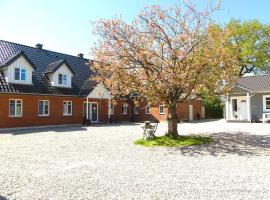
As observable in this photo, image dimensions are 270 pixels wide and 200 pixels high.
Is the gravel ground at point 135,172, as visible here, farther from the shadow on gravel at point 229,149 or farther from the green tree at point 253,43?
the green tree at point 253,43

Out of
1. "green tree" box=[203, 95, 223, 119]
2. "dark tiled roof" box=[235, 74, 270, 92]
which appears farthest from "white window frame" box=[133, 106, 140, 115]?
"dark tiled roof" box=[235, 74, 270, 92]

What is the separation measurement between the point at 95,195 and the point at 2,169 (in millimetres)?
4037

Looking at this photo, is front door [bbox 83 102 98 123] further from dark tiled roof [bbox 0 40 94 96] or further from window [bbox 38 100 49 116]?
window [bbox 38 100 49 116]

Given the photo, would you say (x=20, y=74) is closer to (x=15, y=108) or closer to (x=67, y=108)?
(x=15, y=108)

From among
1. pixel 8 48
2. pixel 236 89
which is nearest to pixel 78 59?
pixel 8 48

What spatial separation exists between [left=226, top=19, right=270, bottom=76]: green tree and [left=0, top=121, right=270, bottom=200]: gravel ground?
30068 millimetres

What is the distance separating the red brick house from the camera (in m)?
22.6

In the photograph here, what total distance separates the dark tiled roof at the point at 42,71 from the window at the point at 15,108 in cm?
102

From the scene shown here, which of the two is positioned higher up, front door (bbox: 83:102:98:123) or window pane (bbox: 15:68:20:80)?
window pane (bbox: 15:68:20:80)

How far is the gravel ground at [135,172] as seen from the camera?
20.7 ft

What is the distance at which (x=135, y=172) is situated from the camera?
8172 mm

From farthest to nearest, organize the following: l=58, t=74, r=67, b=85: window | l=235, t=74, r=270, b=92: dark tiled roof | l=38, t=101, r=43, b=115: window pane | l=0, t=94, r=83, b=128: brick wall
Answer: l=235, t=74, r=270, b=92: dark tiled roof, l=58, t=74, r=67, b=85: window, l=38, t=101, r=43, b=115: window pane, l=0, t=94, r=83, b=128: brick wall

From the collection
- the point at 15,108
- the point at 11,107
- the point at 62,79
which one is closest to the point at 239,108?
the point at 62,79

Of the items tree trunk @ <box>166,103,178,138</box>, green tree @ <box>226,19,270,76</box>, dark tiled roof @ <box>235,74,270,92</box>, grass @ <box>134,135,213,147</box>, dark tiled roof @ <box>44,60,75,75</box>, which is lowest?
grass @ <box>134,135,213,147</box>
